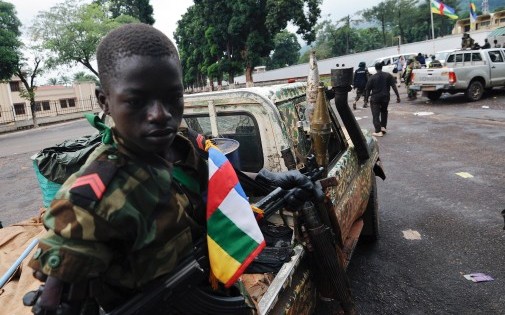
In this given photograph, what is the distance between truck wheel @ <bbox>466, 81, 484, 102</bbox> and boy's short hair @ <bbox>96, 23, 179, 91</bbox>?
13660 mm

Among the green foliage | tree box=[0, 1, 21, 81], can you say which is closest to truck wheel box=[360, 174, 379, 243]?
the green foliage

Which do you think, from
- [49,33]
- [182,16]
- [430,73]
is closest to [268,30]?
[430,73]

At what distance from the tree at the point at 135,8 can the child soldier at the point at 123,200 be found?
4064 cm

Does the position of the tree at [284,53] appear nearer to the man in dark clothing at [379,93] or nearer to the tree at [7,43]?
the tree at [7,43]

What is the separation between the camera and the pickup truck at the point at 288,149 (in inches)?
74.3

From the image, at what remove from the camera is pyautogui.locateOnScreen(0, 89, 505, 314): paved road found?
278cm

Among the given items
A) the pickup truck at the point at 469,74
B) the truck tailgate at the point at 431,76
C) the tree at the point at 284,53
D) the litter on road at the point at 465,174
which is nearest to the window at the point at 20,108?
the truck tailgate at the point at 431,76

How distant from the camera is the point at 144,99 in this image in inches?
37.7

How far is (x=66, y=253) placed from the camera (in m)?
0.87

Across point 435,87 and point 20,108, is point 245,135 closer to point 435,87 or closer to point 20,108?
point 435,87

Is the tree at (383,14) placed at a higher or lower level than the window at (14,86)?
higher

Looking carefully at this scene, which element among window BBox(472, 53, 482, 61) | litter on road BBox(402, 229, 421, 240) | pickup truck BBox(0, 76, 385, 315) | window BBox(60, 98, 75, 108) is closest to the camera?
pickup truck BBox(0, 76, 385, 315)

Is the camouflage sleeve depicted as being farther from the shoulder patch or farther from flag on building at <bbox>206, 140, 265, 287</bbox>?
flag on building at <bbox>206, 140, 265, 287</bbox>

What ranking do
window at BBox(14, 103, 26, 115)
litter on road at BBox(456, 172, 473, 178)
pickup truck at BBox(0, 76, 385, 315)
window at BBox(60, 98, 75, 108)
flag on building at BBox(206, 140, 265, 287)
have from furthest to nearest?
window at BBox(60, 98, 75, 108) < window at BBox(14, 103, 26, 115) < litter on road at BBox(456, 172, 473, 178) < pickup truck at BBox(0, 76, 385, 315) < flag on building at BBox(206, 140, 265, 287)
